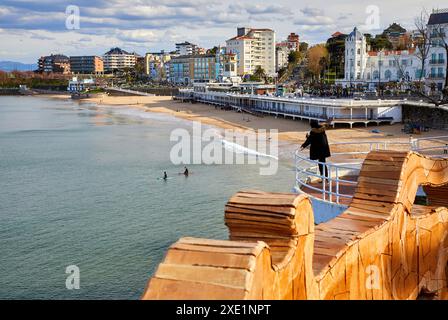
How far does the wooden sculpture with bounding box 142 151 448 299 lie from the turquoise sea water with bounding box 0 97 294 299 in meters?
8.18

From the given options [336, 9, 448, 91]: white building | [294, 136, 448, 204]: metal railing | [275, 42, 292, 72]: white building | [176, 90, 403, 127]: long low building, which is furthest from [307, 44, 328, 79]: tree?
[294, 136, 448, 204]: metal railing

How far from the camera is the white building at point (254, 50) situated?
550 feet

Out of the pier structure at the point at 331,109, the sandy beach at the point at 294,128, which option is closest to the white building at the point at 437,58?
the pier structure at the point at 331,109

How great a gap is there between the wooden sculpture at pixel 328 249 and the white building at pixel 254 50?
530 ft

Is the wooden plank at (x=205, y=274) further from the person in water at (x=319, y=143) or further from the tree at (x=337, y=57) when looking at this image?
the tree at (x=337, y=57)

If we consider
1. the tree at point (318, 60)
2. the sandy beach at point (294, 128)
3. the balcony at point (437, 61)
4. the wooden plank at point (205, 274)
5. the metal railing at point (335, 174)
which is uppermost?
the tree at point (318, 60)

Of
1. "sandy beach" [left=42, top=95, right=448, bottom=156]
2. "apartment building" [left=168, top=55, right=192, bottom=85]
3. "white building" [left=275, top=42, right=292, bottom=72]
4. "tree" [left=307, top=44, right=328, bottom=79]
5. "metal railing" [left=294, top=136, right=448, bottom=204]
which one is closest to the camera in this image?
"metal railing" [left=294, top=136, right=448, bottom=204]

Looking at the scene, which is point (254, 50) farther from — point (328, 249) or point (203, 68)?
point (328, 249)

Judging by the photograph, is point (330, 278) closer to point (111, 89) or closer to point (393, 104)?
point (393, 104)

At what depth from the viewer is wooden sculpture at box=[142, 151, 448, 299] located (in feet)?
11.4

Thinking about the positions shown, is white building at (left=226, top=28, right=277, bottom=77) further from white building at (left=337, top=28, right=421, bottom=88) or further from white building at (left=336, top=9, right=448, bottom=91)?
white building at (left=336, top=9, right=448, bottom=91)

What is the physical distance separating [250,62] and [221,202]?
489 ft

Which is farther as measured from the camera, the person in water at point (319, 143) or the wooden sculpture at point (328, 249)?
the person in water at point (319, 143)

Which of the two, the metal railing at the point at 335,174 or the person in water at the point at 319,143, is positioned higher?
the person in water at the point at 319,143
